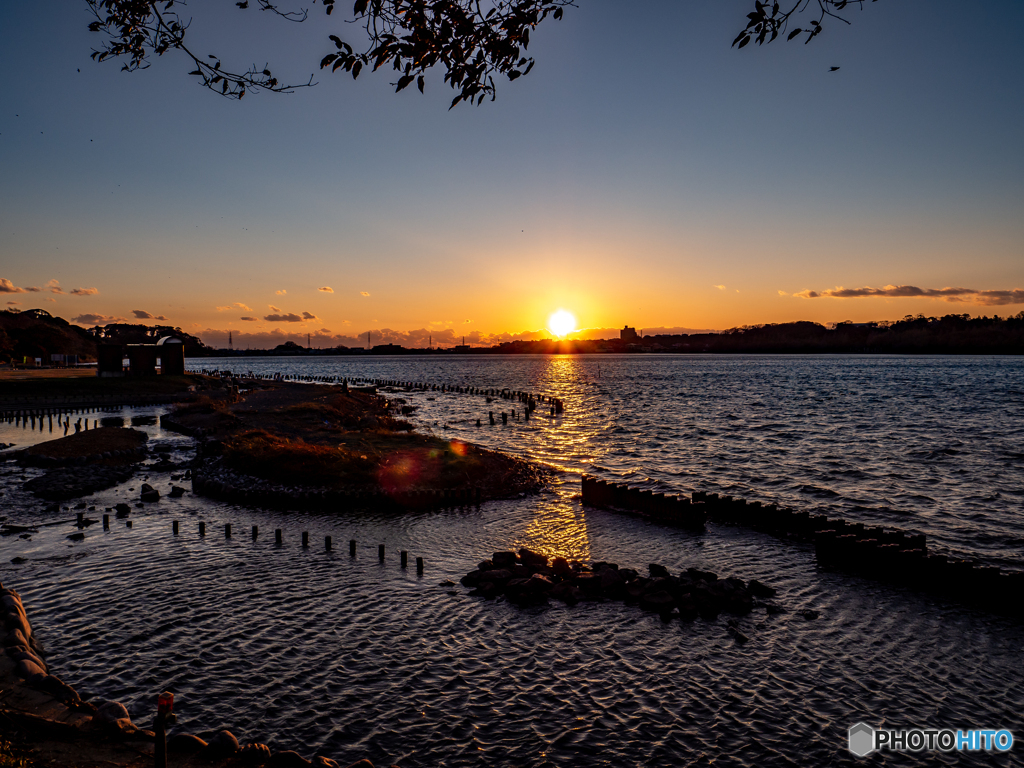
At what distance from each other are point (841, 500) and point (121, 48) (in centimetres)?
3428

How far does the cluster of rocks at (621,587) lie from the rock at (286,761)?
8823 mm

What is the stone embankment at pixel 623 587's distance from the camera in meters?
16.6

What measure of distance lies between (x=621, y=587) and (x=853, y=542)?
9.28m

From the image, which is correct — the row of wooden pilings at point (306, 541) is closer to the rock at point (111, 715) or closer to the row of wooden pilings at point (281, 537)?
the row of wooden pilings at point (281, 537)

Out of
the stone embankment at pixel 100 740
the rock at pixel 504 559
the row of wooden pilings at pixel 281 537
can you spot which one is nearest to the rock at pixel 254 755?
the stone embankment at pixel 100 740

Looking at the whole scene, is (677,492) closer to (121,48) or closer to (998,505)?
(998,505)

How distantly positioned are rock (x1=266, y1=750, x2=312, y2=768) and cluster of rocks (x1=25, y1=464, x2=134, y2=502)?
1066 inches

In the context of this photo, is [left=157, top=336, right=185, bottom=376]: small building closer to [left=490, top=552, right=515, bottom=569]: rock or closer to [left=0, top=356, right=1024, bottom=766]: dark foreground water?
[left=0, top=356, right=1024, bottom=766]: dark foreground water

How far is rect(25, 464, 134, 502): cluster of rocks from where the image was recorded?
29078 mm

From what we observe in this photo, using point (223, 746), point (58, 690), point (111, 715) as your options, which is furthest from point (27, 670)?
point (223, 746)

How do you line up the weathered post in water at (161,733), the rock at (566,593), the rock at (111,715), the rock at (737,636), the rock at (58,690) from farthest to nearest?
1. the rock at (566,593)
2. the rock at (737,636)
3. the rock at (58,690)
4. the rock at (111,715)
5. the weathered post in water at (161,733)

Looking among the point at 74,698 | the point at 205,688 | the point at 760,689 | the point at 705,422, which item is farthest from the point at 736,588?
the point at 705,422

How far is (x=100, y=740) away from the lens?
9188mm

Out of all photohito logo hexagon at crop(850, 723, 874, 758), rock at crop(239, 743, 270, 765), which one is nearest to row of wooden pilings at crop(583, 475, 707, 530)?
photohito logo hexagon at crop(850, 723, 874, 758)
